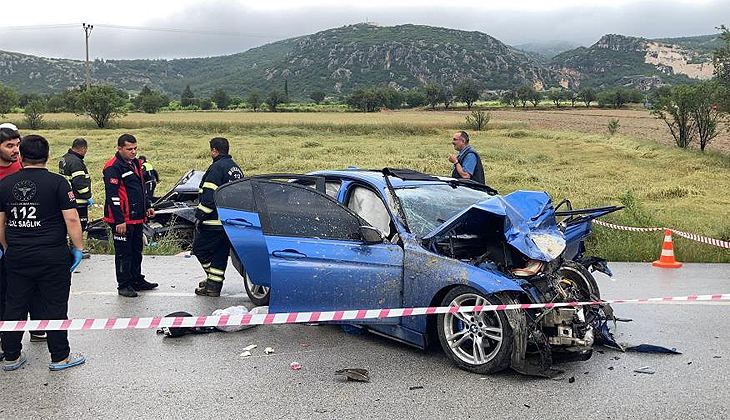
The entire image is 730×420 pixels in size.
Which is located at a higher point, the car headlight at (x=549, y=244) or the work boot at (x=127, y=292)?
the car headlight at (x=549, y=244)

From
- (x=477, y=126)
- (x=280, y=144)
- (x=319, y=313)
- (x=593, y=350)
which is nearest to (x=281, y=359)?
(x=319, y=313)

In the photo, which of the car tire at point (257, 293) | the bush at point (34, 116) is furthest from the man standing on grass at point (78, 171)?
the bush at point (34, 116)

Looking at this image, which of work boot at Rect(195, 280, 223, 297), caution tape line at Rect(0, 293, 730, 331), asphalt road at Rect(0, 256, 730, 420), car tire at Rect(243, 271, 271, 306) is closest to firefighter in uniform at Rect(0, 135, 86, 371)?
caution tape line at Rect(0, 293, 730, 331)

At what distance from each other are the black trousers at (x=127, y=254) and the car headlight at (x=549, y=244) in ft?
15.5

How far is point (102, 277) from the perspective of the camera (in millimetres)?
8812

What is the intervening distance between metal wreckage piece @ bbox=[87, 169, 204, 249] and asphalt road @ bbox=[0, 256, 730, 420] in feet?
15.8

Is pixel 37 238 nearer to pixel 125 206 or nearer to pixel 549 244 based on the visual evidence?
pixel 125 206

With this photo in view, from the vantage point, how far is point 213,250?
299 inches

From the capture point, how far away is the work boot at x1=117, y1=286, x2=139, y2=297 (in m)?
7.64

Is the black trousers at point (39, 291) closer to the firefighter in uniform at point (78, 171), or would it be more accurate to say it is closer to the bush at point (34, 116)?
the firefighter in uniform at point (78, 171)

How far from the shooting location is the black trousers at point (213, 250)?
7586 mm

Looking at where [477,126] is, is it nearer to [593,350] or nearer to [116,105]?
[116,105]

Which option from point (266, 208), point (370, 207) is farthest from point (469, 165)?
point (266, 208)

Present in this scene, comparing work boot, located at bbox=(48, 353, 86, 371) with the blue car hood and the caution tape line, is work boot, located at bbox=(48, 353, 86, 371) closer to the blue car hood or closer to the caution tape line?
the caution tape line
